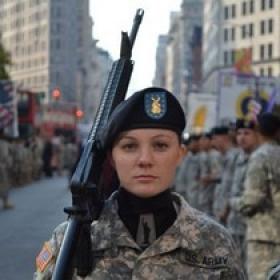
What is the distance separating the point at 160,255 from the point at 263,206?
4.13 meters

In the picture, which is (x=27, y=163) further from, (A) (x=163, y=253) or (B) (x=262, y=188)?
(A) (x=163, y=253)

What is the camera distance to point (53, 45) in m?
160

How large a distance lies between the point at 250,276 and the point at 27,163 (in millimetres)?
26286

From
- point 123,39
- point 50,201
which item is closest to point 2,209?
point 50,201

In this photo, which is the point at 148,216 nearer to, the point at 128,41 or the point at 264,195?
the point at 128,41

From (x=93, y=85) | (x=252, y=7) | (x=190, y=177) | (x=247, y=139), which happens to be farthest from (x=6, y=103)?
(x=93, y=85)

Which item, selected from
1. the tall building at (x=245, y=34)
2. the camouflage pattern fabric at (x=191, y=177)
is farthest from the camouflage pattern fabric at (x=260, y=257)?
the tall building at (x=245, y=34)

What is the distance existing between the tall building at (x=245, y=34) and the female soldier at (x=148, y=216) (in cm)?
10549

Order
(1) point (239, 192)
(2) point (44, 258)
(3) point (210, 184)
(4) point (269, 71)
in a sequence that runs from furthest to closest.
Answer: (4) point (269, 71) → (3) point (210, 184) → (1) point (239, 192) → (2) point (44, 258)

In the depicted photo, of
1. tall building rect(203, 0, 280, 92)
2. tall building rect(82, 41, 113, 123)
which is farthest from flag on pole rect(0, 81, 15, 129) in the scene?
tall building rect(82, 41, 113, 123)

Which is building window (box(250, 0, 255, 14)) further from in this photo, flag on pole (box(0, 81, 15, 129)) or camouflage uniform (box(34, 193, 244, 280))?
camouflage uniform (box(34, 193, 244, 280))

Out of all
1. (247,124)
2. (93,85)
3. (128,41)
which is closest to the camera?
(128,41)

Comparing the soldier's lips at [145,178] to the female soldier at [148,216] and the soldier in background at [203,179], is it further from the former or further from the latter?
the soldier in background at [203,179]

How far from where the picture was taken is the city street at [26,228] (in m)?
10.6
